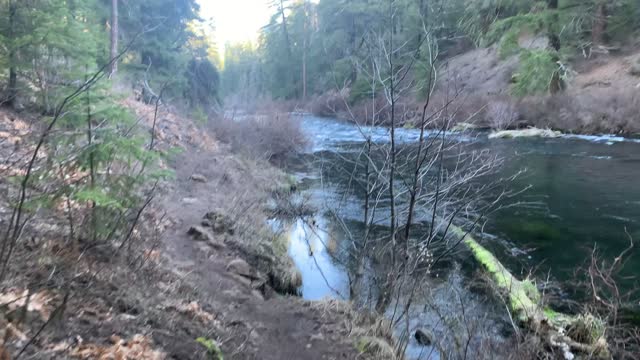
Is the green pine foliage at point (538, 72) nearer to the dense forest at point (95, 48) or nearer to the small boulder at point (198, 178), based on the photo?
the dense forest at point (95, 48)

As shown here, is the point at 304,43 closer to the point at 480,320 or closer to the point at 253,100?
the point at 253,100

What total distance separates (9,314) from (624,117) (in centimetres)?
2394

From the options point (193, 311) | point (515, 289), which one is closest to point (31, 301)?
point (193, 311)

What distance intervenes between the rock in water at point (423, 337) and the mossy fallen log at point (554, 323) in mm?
1236

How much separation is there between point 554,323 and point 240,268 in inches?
177

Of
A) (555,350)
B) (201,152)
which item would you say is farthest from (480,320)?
(201,152)

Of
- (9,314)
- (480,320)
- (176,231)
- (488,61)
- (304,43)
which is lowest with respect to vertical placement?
(480,320)

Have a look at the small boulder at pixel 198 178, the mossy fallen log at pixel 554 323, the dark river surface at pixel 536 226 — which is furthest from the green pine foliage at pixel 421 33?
the small boulder at pixel 198 178

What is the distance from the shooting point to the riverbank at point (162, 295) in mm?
3719

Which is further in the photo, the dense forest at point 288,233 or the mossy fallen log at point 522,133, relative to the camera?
the mossy fallen log at point 522,133

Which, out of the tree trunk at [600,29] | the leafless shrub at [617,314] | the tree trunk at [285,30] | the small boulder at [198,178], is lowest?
the leafless shrub at [617,314]

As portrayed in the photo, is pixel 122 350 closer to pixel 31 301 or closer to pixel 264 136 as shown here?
pixel 31 301

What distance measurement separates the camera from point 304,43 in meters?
53.7

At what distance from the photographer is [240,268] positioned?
764 centimetres
